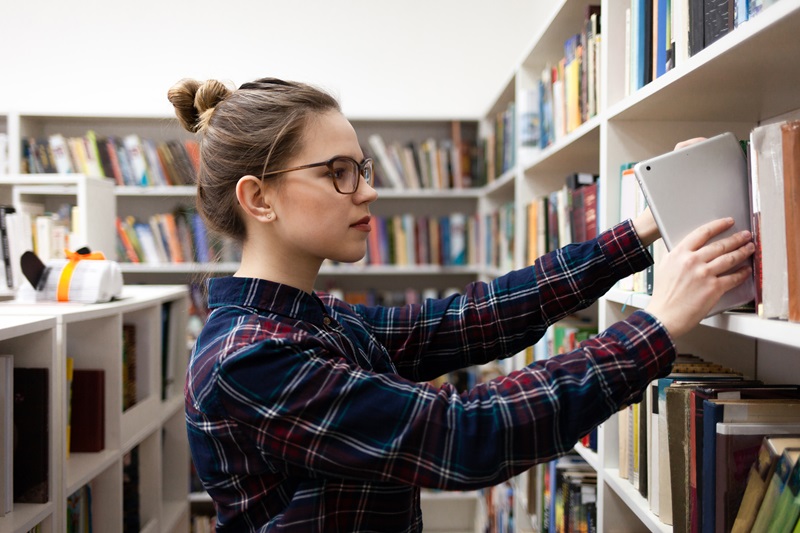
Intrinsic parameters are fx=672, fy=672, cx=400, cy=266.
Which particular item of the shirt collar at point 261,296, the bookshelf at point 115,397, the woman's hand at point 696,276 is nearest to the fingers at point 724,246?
the woman's hand at point 696,276

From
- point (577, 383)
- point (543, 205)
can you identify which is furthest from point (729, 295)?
point (543, 205)

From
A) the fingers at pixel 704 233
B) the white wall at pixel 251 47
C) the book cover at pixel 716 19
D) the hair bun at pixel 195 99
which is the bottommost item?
the fingers at pixel 704 233

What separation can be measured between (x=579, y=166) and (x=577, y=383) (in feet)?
4.63

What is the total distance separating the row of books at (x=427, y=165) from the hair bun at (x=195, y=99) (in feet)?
7.47

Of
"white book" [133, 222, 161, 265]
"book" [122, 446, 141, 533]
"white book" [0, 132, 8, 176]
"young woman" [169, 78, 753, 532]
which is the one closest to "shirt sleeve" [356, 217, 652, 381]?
"young woman" [169, 78, 753, 532]

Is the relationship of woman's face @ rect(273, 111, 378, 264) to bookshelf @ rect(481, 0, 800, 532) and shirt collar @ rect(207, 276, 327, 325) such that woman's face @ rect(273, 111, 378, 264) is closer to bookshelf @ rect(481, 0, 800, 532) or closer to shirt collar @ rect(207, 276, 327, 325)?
shirt collar @ rect(207, 276, 327, 325)

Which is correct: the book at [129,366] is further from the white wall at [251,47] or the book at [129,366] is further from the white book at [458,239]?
the white wall at [251,47]

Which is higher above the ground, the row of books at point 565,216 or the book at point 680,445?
the row of books at point 565,216

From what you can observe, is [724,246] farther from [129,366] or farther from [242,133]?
[129,366]

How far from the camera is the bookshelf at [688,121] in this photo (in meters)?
0.82

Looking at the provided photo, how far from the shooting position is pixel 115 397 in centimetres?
183

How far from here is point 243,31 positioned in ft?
12.5

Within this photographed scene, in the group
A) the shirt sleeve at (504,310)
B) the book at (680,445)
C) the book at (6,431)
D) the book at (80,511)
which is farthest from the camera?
the book at (80,511)

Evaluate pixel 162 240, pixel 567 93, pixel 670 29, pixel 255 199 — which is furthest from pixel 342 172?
pixel 162 240
